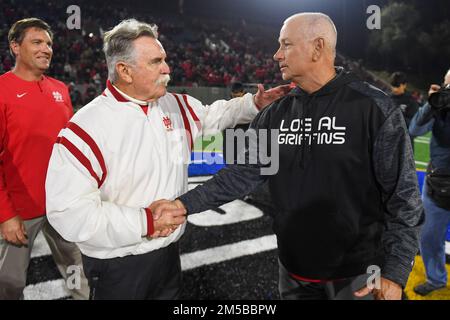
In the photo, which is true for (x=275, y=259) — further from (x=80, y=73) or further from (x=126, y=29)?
(x=80, y=73)

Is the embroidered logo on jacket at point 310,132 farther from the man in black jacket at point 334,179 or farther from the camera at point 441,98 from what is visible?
the camera at point 441,98

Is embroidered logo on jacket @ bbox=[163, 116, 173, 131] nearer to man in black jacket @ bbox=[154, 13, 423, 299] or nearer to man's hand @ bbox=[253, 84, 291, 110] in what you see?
man in black jacket @ bbox=[154, 13, 423, 299]

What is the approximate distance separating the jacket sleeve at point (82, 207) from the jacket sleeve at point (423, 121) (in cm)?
252

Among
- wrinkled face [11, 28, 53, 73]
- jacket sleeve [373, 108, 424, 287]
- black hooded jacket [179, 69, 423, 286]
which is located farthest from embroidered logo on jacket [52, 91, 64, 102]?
jacket sleeve [373, 108, 424, 287]

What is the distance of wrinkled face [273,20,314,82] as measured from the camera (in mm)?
1874

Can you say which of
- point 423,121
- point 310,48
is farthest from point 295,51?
point 423,121

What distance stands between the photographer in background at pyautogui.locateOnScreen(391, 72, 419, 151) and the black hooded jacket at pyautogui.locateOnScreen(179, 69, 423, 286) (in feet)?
12.9

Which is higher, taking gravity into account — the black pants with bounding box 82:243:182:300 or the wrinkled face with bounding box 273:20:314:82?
the wrinkled face with bounding box 273:20:314:82

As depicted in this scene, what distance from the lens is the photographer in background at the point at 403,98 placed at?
535 cm

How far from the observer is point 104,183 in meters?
1.86

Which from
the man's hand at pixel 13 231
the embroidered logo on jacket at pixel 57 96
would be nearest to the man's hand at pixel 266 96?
the embroidered logo on jacket at pixel 57 96
